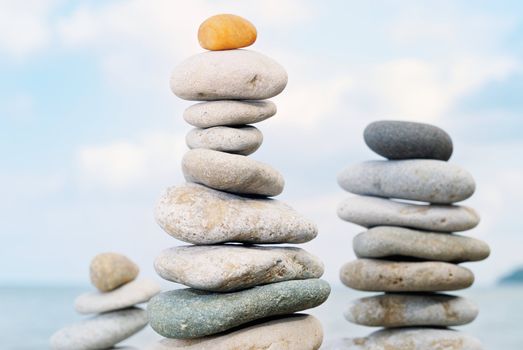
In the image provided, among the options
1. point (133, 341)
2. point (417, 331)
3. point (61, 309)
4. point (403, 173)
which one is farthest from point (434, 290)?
point (61, 309)

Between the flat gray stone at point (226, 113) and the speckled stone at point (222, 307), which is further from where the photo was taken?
the flat gray stone at point (226, 113)

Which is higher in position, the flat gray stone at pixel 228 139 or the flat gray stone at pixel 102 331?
the flat gray stone at pixel 228 139

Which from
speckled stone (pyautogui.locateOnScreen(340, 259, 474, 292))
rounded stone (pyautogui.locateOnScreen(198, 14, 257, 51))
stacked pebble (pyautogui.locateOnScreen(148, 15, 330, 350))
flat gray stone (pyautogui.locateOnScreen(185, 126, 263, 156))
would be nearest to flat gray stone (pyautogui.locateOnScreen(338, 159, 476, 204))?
speckled stone (pyautogui.locateOnScreen(340, 259, 474, 292))

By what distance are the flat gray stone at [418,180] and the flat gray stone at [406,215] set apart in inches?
3.5

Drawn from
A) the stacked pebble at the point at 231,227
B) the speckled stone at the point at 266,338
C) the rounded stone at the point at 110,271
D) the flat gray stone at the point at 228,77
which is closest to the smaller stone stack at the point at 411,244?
the stacked pebble at the point at 231,227

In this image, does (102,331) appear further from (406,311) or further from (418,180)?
(418,180)

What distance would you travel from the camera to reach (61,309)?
18.7m

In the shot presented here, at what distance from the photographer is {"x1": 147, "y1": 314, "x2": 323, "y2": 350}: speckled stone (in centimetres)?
581

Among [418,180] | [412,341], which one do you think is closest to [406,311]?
[412,341]

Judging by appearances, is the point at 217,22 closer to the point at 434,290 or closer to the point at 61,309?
the point at 434,290

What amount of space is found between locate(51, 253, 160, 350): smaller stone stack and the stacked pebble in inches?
68.4

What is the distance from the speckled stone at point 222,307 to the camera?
18.8ft

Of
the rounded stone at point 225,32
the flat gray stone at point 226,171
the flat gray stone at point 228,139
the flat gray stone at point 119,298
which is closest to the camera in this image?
the flat gray stone at point 226,171

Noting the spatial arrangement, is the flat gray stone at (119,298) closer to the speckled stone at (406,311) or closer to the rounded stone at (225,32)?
the speckled stone at (406,311)
